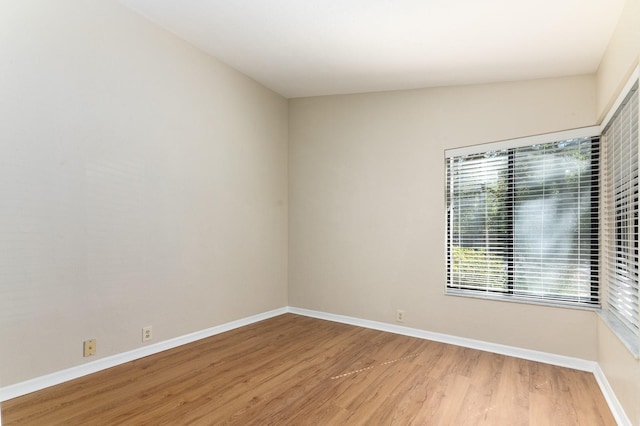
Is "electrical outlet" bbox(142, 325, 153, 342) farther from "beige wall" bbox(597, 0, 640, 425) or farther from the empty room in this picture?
"beige wall" bbox(597, 0, 640, 425)

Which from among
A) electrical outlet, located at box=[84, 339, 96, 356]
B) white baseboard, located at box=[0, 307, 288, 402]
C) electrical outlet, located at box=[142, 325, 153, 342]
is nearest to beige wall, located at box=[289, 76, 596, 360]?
white baseboard, located at box=[0, 307, 288, 402]

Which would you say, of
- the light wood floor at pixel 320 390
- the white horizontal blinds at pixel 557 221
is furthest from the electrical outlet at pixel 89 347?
the white horizontal blinds at pixel 557 221

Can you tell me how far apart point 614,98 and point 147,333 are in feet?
14.1

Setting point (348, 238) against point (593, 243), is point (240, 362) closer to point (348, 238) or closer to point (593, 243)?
point (348, 238)

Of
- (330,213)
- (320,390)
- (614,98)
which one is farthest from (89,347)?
(614,98)

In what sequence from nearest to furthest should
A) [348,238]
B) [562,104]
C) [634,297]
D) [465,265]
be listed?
[634,297], [562,104], [465,265], [348,238]

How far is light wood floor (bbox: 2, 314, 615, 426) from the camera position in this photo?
7.64ft

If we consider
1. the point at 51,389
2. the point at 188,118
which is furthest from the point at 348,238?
the point at 51,389

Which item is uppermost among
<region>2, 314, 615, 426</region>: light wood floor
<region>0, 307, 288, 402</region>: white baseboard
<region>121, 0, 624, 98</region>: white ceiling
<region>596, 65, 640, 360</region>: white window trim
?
<region>121, 0, 624, 98</region>: white ceiling

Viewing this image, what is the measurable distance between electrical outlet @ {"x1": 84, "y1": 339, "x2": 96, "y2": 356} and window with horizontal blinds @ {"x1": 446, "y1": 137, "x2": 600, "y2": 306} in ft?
11.2

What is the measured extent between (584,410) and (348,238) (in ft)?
9.28

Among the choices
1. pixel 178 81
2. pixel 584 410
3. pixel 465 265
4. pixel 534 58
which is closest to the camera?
pixel 584 410

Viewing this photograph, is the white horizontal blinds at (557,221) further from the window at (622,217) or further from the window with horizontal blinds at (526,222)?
the window at (622,217)

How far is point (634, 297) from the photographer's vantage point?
7.57 feet
